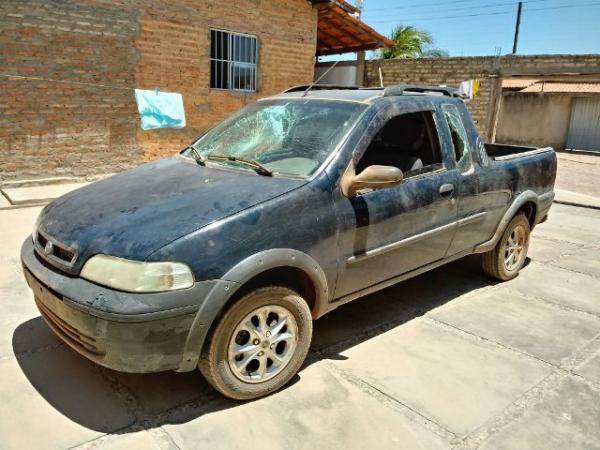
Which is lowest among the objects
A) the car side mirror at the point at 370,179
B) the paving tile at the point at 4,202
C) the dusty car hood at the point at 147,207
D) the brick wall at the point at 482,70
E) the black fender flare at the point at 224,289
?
the paving tile at the point at 4,202

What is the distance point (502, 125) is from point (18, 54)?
82.6ft

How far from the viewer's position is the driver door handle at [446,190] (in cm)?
392

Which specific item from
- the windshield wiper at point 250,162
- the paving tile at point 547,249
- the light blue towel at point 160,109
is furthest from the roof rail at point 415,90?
the light blue towel at point 160,109

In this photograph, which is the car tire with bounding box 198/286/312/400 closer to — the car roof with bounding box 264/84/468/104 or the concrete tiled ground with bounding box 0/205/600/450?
the concrete tiled ground with bounding box 0/205/600/450

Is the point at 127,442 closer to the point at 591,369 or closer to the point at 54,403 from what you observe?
the point at 54,403

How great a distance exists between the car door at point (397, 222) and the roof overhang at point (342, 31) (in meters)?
8.89

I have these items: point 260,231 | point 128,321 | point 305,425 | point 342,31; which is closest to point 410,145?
point 260,231

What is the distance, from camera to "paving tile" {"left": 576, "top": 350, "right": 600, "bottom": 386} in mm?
3398

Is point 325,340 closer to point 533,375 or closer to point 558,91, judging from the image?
point 533,375

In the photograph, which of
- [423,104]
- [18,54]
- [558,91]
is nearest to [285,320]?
[423,104]

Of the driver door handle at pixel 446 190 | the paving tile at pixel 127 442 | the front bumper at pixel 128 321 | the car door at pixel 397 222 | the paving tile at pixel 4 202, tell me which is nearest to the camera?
the front bumper at pixel 128 321

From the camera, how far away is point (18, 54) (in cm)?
804

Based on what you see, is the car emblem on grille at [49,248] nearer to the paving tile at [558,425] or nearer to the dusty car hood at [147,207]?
the dusty car hood at [147,207]

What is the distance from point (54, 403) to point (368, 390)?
186 centimetres
